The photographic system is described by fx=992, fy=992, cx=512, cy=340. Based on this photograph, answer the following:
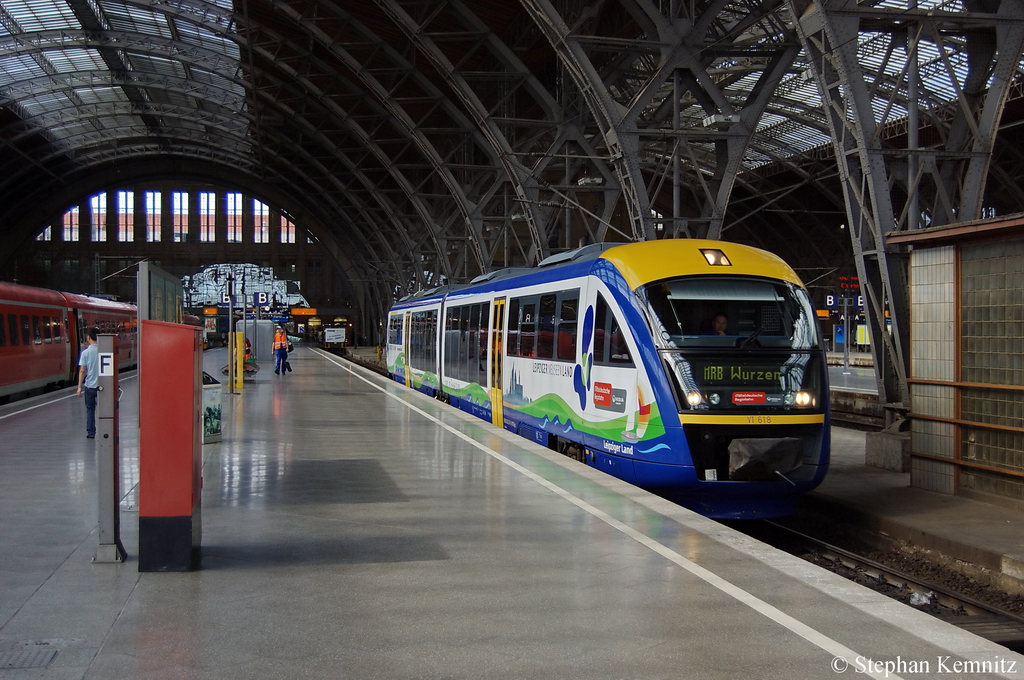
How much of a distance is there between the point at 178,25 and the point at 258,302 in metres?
14.7

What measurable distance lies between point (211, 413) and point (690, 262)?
22.7 feet

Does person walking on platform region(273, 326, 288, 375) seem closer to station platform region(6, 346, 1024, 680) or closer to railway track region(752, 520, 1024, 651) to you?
station platform region(6, 346, 1024, 680)

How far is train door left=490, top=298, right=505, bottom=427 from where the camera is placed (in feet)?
59.1

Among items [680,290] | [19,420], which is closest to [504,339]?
[680,290]

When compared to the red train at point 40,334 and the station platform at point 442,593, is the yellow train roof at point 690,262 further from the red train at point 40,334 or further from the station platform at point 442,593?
the red train at point 40,334

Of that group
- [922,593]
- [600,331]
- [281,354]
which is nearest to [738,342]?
[600,331]

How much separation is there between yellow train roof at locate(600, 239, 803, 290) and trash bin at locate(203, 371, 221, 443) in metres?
5.97

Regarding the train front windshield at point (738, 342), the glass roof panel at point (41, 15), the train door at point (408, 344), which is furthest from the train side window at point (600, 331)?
the glass roof panel at point (41, 15)

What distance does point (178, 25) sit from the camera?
44.7 metres

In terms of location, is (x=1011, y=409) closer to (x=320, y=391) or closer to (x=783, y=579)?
(x=783, y=579)

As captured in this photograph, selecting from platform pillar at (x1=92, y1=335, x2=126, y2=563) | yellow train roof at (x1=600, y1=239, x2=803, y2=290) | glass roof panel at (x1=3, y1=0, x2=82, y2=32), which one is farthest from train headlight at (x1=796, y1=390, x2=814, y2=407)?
glass roof panel at (x1=3, y1=0, x2=82, y2=32)

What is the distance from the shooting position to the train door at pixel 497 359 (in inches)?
709

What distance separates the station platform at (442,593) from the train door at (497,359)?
283 inches

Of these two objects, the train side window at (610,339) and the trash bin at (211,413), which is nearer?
the train side window at (610,339)
